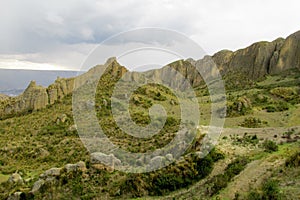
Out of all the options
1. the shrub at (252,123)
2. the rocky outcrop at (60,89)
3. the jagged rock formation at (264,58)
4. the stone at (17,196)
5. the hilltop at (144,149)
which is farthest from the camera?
the jagged rock formation at (264,58)

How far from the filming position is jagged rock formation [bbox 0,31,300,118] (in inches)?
1905

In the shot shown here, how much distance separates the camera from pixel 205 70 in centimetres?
9088

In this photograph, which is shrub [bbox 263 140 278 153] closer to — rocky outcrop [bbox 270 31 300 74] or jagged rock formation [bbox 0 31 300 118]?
jagged rock formation [bbox 0 31 300 118]

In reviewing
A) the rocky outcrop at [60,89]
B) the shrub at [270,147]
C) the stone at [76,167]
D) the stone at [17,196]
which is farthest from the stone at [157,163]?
the rocky outcrop at [60,89]

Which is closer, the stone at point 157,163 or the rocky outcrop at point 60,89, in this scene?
the stone at point 157,163

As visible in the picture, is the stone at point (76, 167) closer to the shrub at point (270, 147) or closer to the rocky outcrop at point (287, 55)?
the shrub at point (270, 147)

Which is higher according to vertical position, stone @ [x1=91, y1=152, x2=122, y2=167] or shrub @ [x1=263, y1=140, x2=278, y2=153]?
shrub @ [x1=263, y1=140, x2=278, y2=153]

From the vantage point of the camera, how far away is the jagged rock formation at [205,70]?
159 feet

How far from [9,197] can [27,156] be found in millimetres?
13078

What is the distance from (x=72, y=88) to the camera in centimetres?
5016

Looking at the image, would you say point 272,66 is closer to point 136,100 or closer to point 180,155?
point 136,100

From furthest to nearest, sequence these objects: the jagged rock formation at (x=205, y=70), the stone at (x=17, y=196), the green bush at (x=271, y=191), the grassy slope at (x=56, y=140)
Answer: the jagged rock formation at (x=205, y=70)
the grassy slope at (x=56, y=140)
the stone at (x=17, y=196)
the green bush at (x=271, y=191)

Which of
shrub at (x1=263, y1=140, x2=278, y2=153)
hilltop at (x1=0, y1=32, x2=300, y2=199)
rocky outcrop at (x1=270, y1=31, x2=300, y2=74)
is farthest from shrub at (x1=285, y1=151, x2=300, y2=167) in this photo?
rocky outcrop at (x1=270, y1=31, x2=300, y2=74)

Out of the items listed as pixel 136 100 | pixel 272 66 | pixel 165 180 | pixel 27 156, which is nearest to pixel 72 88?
pixel 136 100
